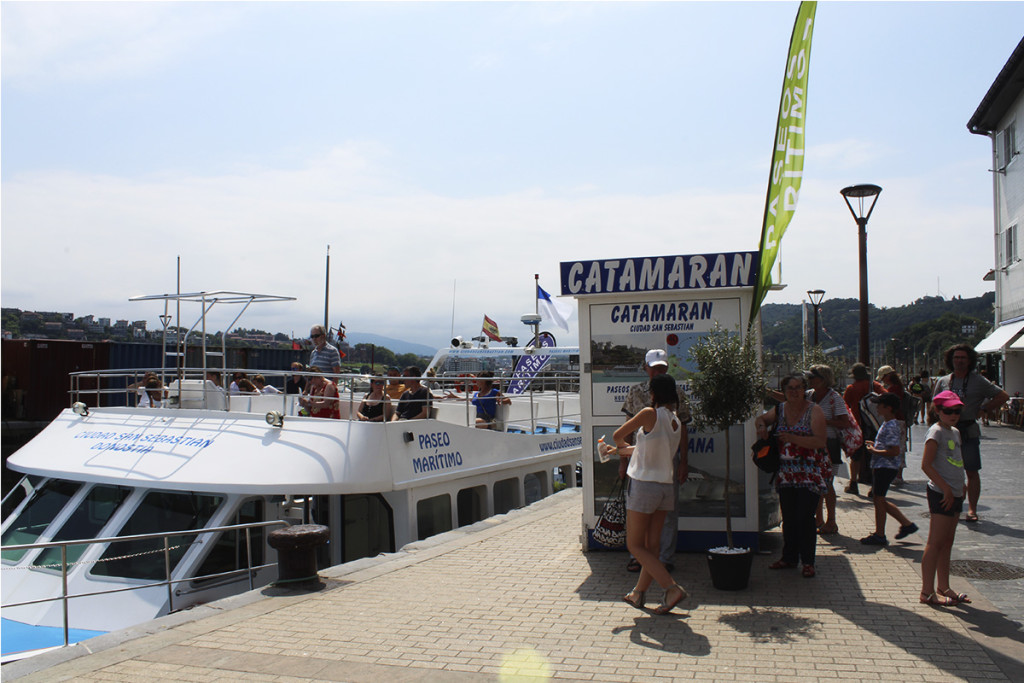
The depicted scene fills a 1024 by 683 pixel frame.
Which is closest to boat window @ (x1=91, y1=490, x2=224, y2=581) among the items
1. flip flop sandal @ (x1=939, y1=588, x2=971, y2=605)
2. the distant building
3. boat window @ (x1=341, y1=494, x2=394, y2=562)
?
boat window @ (x1=341, y1=494, x2=394, y2=562)

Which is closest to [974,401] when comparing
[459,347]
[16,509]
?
[16,509]

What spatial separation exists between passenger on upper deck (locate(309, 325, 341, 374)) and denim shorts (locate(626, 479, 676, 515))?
5.95 meters

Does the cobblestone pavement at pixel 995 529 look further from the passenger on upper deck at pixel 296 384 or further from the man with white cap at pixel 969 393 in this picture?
the passenger on upper deck at pixel 296 384

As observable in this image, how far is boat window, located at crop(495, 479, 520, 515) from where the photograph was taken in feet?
38.4

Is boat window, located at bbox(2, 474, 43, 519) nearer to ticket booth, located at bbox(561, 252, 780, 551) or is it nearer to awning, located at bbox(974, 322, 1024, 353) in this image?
ticket booth, located at bbox(561, 252, 780, 551)

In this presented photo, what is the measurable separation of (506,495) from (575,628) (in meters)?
6.40

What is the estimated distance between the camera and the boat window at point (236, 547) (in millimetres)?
7801

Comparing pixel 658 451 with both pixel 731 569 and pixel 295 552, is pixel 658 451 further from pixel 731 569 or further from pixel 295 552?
pixel 295 552

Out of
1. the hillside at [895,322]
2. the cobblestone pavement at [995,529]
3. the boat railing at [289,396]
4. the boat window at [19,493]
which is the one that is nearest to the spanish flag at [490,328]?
the boat railing at [289,396]

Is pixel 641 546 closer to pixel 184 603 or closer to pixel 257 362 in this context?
pixel 184 603

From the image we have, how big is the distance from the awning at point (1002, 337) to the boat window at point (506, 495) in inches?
648

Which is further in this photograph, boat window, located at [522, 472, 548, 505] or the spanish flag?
the spanish flag

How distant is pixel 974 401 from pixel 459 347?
44.1 ft

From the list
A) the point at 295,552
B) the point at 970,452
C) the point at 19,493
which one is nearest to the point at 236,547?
the point at 295,552
